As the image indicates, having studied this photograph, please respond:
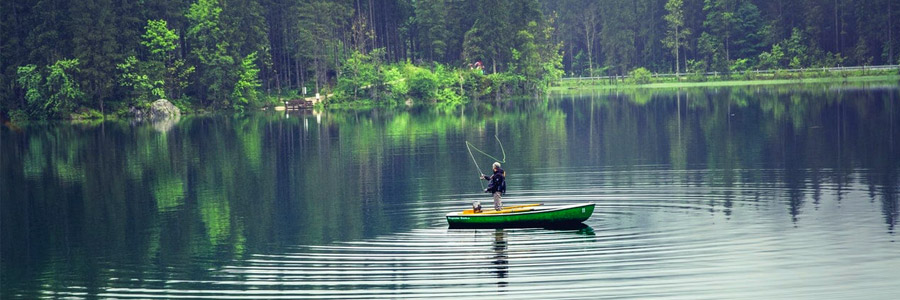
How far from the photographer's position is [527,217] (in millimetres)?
30406

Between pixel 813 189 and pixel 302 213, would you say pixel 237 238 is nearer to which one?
pixel 302 213

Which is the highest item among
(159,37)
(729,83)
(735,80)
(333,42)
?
(159,37)

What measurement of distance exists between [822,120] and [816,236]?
44372 millimetres

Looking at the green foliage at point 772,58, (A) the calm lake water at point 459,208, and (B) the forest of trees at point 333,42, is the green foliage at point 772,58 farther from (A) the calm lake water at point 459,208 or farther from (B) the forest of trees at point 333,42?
(A) the calm lake water at point 459,208

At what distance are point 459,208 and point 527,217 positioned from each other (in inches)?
236

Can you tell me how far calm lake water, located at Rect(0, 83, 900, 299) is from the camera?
24203 millimetres

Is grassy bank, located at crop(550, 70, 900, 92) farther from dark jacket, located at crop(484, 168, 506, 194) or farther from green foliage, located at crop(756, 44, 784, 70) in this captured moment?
dark jacket, located at crop(484, 168, 506, 194)

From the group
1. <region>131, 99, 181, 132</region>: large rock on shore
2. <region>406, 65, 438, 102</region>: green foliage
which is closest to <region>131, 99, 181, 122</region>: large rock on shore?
<region>131, 99, 181, 132</region>: large rock on shore

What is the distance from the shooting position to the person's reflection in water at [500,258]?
24239 mm

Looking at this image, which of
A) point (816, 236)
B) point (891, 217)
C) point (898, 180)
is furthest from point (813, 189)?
point (816, 236)

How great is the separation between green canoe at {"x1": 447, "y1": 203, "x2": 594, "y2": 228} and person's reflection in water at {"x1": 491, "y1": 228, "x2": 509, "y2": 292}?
0.46 meters

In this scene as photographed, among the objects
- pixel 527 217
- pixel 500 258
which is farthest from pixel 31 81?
pixel 500 258

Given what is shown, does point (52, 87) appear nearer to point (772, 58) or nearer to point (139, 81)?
point (139, 81)

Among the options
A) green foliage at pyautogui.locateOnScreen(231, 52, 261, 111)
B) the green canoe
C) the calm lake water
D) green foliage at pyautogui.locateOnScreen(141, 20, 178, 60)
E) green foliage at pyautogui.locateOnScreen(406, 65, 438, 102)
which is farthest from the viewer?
green foliage at pyautogui.locateOnScreen(406, 65, 438, 102)
